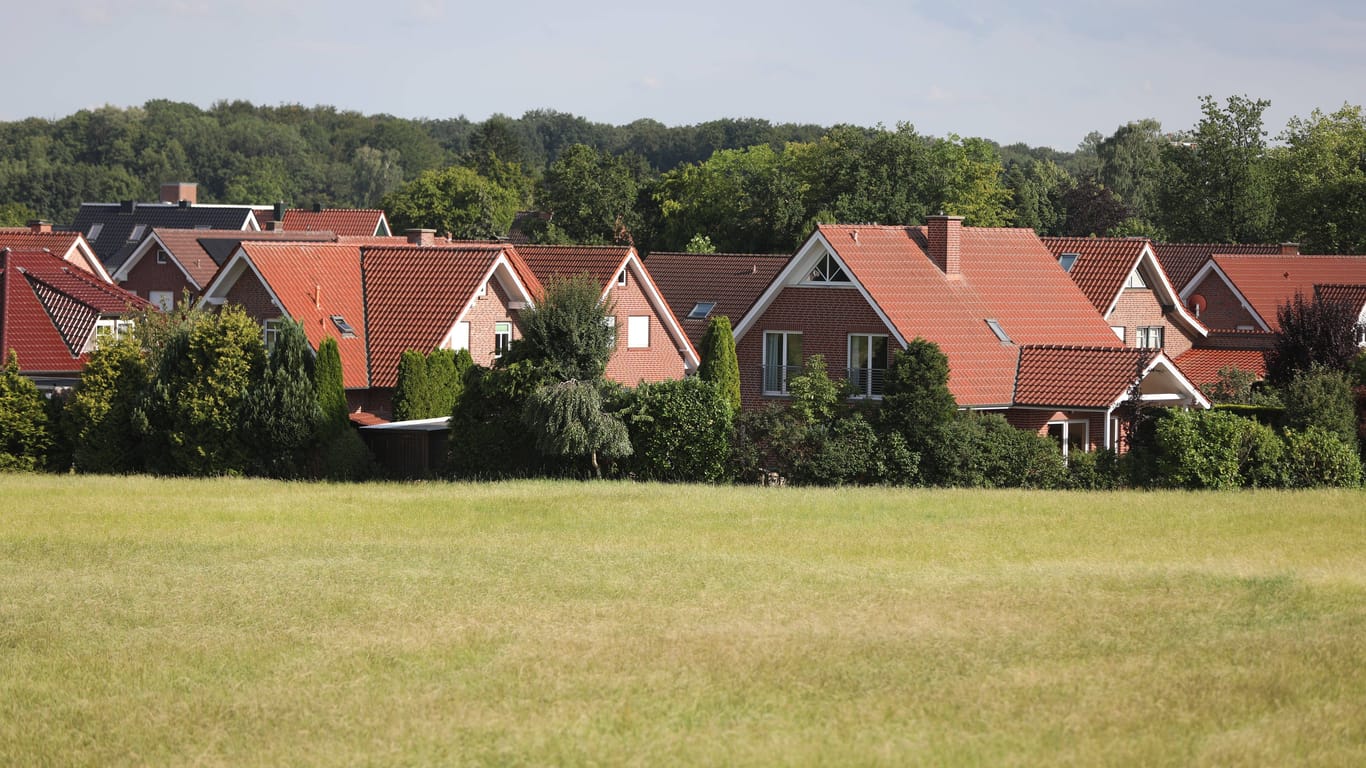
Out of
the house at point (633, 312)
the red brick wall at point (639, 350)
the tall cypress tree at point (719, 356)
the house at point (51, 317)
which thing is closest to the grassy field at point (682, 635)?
the tall cypress tree at point (719, 356)

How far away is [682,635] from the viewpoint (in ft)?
58.3

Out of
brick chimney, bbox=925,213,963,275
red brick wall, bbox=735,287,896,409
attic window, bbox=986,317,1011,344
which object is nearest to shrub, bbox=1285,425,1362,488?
attic window, bbox=986,317,1011,344

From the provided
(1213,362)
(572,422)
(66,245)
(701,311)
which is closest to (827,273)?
(701,311)

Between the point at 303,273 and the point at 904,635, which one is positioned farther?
the point at 303,273

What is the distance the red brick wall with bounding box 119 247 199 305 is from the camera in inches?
2854

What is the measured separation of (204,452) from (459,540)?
13.3 m

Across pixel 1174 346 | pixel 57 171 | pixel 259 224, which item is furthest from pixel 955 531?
pixel 57 171

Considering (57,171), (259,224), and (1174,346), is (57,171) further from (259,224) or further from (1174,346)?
(1174,346)

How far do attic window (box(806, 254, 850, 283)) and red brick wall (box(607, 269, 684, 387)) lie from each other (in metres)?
6.13

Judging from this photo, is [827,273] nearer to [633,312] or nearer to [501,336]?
[633,312]

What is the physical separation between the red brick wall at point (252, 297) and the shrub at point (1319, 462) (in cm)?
2718

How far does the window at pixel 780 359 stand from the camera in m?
46.0

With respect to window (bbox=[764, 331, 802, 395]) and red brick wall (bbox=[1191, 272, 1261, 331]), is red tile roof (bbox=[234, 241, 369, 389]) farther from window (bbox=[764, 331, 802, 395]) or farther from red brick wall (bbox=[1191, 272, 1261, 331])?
red brick wall (bbox=[1191, 272, 1261, 331])

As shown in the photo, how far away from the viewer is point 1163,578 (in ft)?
70.9
